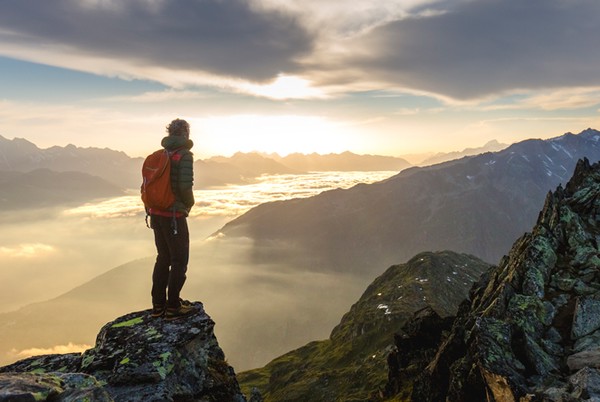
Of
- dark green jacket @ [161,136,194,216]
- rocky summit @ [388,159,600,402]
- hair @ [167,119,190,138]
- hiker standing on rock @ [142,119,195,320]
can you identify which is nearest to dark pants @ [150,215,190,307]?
hiker standing on rock @ [142,119,195,320]

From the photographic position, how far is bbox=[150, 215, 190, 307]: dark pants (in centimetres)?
1568

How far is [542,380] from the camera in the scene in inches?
790

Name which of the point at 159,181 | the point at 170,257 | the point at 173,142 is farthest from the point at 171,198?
the point at 170,257

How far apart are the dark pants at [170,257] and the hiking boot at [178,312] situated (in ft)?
0.70

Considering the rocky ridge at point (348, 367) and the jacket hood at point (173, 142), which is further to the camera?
the rocky ridge at point (348, 367)

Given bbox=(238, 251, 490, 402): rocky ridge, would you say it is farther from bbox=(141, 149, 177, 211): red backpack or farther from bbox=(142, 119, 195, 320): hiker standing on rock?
bbox=(141, 149, 177, 211): red backpack

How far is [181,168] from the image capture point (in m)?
15.2

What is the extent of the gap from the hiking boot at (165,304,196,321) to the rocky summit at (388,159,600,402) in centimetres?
1717

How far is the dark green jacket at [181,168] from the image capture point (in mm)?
15180

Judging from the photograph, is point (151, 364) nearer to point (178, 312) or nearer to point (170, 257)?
point (178, 312)

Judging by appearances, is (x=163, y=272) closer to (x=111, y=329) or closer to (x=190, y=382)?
(x=111, y=329)

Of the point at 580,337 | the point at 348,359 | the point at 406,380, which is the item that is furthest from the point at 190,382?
the point at 348,359

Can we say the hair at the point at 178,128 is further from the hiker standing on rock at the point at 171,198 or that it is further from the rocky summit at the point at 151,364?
the rocky summit at the point at 151,364

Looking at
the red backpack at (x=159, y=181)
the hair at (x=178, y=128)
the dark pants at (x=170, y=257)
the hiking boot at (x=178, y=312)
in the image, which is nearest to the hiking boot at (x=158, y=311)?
the dark pants at (x=170, y=257)
